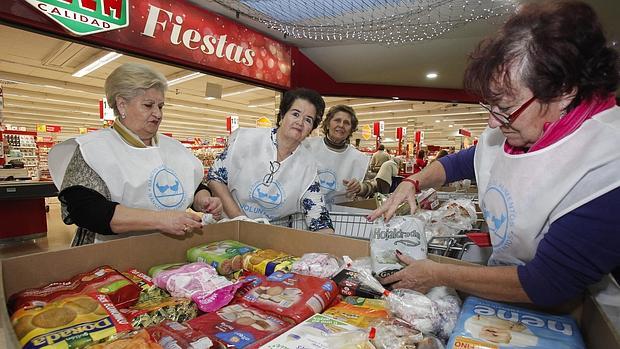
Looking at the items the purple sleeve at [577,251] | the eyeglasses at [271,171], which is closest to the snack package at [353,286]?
the purple sleeve at [577,251]

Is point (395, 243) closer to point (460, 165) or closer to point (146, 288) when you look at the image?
point (460, 165)

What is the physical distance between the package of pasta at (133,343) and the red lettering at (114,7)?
12.1 feet

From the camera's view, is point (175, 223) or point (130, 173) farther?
point (130, 173)

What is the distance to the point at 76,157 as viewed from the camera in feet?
5.28

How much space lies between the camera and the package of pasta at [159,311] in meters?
1.00

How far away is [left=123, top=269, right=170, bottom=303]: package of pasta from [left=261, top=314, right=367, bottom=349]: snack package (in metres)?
0.52

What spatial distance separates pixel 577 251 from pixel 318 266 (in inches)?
31.2

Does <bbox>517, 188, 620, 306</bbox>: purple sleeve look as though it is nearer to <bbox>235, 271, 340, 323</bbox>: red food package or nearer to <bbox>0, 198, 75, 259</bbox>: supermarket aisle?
<bbox>235, 271, 340, 323</bbox>: red food package

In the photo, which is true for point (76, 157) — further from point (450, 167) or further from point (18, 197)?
point (18, 197)

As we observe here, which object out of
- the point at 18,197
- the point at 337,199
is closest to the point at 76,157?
the point at 337,199

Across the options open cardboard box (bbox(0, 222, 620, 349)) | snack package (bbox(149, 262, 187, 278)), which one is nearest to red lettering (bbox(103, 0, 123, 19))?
open cardboard box (bbox(0, 222, 620, 349))

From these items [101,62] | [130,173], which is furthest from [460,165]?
[101,62]

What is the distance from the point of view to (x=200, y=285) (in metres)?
1.19

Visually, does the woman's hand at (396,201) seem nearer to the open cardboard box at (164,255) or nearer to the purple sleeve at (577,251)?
the open cardboard box at (164,255)
